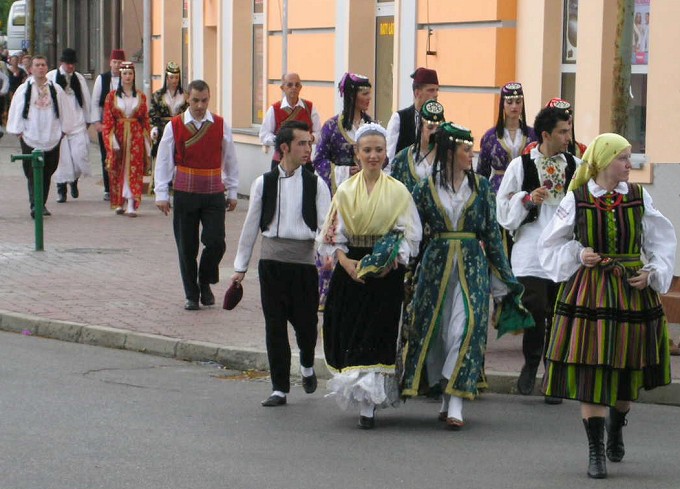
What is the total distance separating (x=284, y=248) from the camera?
9.51 meters

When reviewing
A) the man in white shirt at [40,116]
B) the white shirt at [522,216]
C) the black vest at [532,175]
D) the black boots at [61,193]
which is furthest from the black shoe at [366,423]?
the black boots at [61,193]

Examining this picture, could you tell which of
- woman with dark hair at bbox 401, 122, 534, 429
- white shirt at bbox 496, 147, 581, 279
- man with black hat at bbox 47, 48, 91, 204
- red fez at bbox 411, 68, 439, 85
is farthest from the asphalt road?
man with black hat at bbox 47, 48, 91, 204

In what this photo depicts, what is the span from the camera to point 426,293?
29.6 feet

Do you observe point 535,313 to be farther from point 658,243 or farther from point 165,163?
point 165,163

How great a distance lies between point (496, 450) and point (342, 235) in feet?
4.92

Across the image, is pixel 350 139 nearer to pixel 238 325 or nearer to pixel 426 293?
pixel 238 325

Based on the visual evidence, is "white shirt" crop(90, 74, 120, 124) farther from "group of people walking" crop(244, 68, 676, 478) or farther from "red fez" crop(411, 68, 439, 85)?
"group of people walking" crop(244, 68, 676, 478)

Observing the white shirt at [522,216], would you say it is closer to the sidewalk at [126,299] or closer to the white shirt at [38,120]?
the sidewalk at [126,299]

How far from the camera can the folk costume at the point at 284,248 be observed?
950 cm

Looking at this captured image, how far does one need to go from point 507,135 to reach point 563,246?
11.9ft

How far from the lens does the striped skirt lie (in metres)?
7.65

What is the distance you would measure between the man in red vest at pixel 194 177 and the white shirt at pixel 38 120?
24.8ft

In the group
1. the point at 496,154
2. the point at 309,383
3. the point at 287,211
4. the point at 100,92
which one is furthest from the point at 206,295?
the point at 100,92

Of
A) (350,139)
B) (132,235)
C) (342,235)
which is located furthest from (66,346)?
(132,235)
